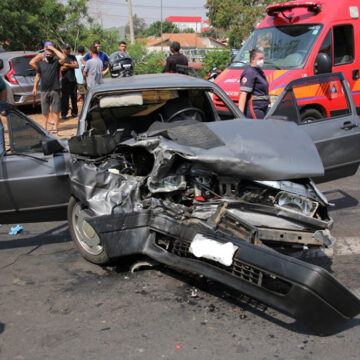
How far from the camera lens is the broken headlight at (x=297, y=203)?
379 centimetres

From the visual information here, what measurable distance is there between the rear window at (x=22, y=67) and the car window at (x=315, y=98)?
9664 millimetres

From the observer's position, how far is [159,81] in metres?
5.27

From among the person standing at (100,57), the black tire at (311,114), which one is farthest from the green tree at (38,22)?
the black tire at (311,114)

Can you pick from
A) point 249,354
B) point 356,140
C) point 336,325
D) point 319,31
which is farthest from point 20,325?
point 319,31

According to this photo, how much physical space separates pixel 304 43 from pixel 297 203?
6149 mm

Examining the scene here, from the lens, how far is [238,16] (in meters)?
35.7

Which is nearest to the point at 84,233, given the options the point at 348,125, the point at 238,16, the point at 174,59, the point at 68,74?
the point at 348,125

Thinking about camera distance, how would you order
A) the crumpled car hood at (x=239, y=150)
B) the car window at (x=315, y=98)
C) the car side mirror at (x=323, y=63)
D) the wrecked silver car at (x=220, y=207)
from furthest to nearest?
the car side mirror at (x=323, y=63), the car window at (x=315, y=98), the crumpled car hood at (x=239, y=150), the wrecked silver car at (x=220, y=207)

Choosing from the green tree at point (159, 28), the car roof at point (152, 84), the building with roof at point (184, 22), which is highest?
the building with roof at point (184, 22)

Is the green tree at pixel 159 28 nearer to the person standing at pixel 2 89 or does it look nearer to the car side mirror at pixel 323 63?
the car side mirror at pixel 323 63

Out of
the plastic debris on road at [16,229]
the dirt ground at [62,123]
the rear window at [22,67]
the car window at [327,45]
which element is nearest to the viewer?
the plastic debris on road at [16,229]

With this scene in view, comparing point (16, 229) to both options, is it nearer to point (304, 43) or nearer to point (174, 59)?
point (304, 43)

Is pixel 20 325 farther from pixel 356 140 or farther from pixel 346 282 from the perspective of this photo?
pixel 356 140

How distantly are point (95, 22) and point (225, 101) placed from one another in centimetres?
1827
